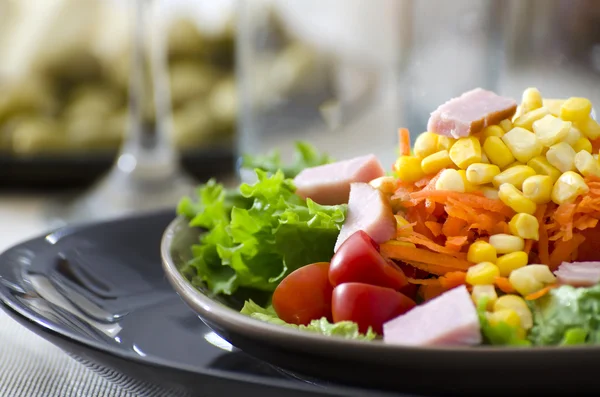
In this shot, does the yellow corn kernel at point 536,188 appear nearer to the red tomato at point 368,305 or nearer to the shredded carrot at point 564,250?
the shredded carrot at point 564,250

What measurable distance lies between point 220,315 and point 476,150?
1.47ft

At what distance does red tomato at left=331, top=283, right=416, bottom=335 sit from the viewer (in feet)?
3.54

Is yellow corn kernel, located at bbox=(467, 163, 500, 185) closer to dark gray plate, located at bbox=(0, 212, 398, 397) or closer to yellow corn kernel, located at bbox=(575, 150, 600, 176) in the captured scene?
yellow corn kernel, located at bbox=(575, 150, 600, 176)

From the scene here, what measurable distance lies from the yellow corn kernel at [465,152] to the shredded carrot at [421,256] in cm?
15

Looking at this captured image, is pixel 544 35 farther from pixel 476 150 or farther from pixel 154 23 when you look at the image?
pixel 476 150

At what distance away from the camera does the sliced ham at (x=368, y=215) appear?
120 centimetres

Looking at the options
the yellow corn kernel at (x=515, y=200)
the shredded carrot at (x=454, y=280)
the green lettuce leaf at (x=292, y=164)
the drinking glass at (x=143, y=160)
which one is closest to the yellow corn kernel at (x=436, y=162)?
the yellow corn kernel at (x=515, y=200)

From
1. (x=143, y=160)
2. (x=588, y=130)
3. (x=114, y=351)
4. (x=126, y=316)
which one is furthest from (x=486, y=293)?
(x=143, y=160)

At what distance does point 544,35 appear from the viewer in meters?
2.52

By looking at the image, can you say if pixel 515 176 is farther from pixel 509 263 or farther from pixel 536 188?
pixel 509 263

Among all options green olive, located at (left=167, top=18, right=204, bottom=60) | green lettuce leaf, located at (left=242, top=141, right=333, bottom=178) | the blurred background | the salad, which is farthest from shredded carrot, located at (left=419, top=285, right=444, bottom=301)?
green olive, located at (left=167, top=18, right=204, bottom=60)

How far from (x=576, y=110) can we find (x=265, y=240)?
519 mm

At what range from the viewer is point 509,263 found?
44.1 inches

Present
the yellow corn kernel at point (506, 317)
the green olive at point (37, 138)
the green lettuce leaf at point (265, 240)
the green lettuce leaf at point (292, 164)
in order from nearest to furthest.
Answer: the yellow corn kernel at point (506, 317) → the green lettuce leaf at point (265, 240) → the green lettuce leaf at point (292, 164) → the green olive at point (37, 138)
